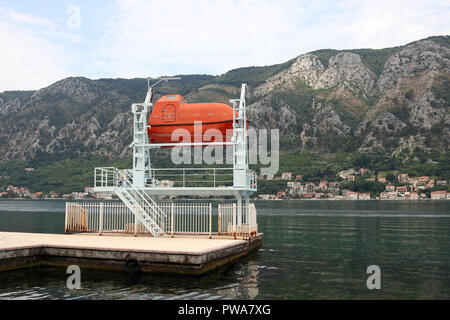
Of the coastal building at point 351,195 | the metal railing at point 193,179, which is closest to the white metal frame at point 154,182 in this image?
the metal railing at point 193,179

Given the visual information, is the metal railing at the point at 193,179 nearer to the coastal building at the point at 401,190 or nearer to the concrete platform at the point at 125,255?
the concrete platform at the point at 125,255

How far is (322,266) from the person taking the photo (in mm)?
24484

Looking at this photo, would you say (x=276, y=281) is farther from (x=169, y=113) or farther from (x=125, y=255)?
(x=169, y=113)

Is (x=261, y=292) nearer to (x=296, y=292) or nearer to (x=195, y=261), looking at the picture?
(x=296, y=292)

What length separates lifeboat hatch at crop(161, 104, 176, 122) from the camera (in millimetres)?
32188

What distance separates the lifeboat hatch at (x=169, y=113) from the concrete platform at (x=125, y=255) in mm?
10939

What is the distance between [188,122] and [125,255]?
43.6ft

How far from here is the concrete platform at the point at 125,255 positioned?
65.9 feet

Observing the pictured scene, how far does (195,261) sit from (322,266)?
27.4 feet

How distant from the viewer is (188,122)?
32.0m

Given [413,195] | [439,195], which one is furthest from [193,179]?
[439,195]
